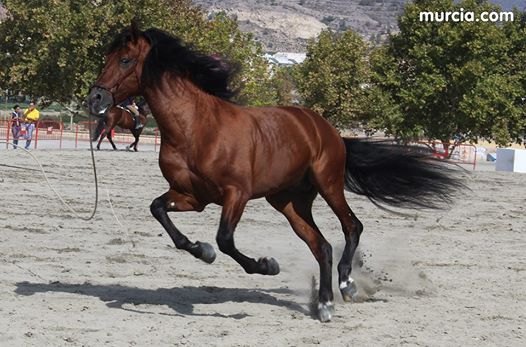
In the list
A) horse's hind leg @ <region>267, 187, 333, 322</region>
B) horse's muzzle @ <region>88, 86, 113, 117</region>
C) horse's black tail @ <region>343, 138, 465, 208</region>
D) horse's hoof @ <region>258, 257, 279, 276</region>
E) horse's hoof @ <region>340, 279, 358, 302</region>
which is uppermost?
horse's muzzle @ <region>88, 86, 113, 117</region>

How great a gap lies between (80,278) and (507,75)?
3933 cm

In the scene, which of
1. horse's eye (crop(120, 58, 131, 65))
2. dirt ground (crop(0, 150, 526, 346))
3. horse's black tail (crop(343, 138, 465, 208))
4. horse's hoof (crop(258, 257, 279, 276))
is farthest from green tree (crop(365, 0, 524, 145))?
horse's eye (crop(120, 58, 131, 65))

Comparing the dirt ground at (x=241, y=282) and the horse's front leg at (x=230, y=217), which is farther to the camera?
the horse's front leg at (x=230, y=217)

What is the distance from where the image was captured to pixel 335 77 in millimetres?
54188

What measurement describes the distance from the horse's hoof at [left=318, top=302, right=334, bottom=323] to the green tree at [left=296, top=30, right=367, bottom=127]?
44.9 m

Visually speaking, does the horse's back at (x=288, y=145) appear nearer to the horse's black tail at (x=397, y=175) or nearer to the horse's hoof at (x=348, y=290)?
the horse's black tail at (x=397, y=175)

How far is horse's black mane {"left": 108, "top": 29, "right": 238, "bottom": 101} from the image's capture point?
307 inches

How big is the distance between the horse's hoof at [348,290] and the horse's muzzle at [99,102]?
2483mm

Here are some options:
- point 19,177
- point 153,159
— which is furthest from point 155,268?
point 153,159

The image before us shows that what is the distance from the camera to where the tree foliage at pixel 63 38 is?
1649 inches

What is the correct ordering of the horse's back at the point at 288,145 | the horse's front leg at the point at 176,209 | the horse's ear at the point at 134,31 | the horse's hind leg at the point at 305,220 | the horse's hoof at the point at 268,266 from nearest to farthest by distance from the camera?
1. the horse's front leg at the point at 176,209
2. the horse's ear at the point at 134,31
3. the horse's back at the point at 288,145
4. the horse's hoof at the point at 268,266
5. the horse's hind leg at the point at 305,220

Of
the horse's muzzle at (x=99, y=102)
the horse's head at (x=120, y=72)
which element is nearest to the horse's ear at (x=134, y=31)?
the horse's head at (x=120, y=72)

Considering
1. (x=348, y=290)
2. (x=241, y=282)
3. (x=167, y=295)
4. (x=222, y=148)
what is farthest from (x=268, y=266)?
(x=241, y=282)

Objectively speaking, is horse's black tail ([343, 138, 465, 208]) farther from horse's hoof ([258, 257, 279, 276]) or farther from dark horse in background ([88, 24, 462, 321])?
horse's hoof ([258, 257, 279, 276])
